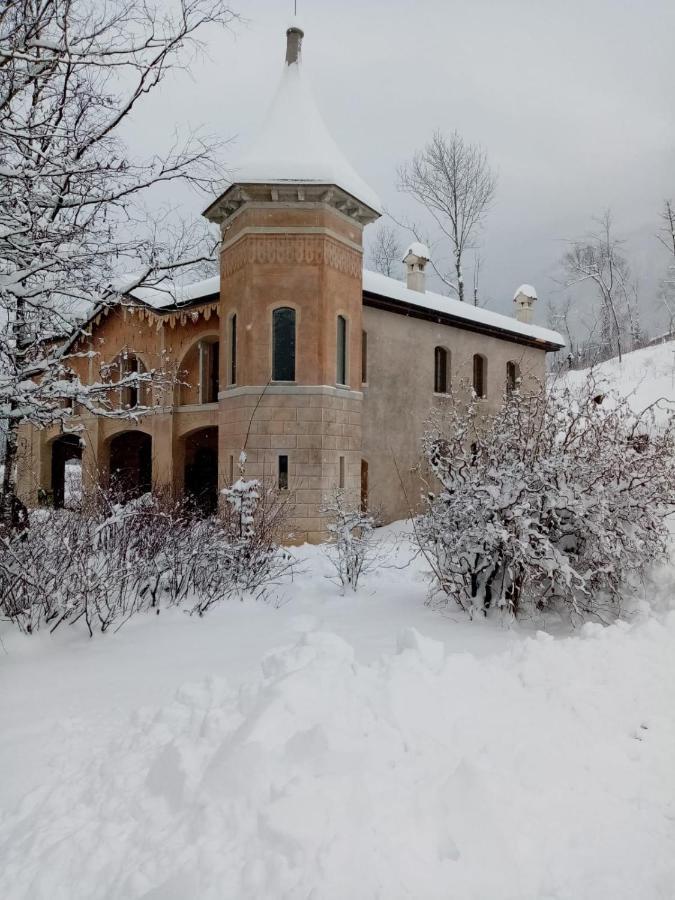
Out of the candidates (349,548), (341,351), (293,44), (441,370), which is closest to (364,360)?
(341,351)

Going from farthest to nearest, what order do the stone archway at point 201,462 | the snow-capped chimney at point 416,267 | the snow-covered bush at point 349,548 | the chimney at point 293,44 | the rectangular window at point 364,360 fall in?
1. the snow-capped chimney at point 416,267
2. the stone archway at point 201,462
3. the rectangular window at point 364,360
4. the chimney at point 293,44
5. the snow-covered bush at point 349,548

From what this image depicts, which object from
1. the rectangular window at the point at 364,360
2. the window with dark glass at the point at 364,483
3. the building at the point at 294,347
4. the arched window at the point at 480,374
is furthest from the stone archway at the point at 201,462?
the arched window at the point at 480,374

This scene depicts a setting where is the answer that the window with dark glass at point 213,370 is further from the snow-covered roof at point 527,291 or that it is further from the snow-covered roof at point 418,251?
the snow-covered roof at point 527,291

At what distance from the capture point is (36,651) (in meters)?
5.77

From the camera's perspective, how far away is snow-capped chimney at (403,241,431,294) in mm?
19906

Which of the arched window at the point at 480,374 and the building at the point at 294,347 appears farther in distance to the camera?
the arched window at the point at 480,374

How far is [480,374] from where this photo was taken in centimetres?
2112

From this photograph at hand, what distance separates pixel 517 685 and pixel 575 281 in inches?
1495

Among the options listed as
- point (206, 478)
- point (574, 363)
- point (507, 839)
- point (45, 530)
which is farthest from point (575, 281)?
point (507, 839)

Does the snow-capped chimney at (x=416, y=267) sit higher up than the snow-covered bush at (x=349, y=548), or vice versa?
the snow-capped chimney at (x=416, y=267)

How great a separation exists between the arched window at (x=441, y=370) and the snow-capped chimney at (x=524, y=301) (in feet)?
24.3

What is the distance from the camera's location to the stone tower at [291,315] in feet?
44.0

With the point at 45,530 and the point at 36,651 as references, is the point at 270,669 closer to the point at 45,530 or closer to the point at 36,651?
the point at 36,651

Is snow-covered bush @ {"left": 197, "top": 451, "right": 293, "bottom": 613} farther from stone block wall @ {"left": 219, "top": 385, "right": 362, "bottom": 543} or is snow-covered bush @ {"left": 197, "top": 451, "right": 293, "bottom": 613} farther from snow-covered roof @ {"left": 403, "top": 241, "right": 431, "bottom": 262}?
snow-covered roof @ {"left": 403, "top": 241, "right": 431, "bottom": 262}
